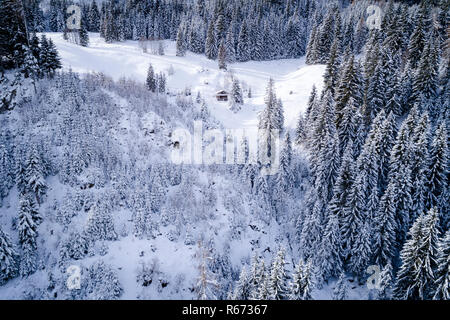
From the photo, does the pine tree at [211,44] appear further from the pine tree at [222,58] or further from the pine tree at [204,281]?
the pine tree at [204,281]

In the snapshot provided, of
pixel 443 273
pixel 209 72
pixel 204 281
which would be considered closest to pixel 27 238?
pixel 204 281

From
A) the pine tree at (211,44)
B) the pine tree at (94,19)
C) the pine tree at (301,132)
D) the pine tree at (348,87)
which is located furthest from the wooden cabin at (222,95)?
the pine tree at (94,19)

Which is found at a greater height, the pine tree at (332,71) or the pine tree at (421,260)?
the pine tree at (332,71)

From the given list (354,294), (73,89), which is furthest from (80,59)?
(354,294)

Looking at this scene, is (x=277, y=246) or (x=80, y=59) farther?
(x=80, y=59)

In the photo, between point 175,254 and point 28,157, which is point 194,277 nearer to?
point 175,254
